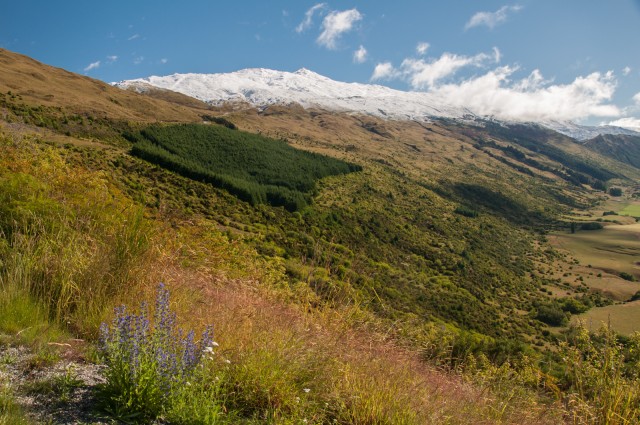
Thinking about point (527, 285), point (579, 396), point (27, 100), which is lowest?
point (527, 285)

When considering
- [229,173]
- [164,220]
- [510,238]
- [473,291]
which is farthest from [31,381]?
[510,238]

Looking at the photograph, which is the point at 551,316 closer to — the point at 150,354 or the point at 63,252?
the point at 63,252

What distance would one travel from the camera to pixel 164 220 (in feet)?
20.1

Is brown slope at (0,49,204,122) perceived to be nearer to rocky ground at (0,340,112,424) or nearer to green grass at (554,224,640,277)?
rocky ground at (0,340,112,424)

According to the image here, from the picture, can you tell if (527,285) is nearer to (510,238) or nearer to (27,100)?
(510,238)

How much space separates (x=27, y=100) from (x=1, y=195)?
10049 cm

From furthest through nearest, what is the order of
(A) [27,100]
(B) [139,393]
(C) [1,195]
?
(A) [27,100] → (C) [1,195] → (B) [139,393]

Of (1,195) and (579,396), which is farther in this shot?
(1,195)

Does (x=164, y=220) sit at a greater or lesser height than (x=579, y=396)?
greater

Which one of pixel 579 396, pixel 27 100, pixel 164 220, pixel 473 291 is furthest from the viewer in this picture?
pixel 473 291

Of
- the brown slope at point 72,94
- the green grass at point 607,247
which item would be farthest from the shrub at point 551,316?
the brown slope at point 72,94

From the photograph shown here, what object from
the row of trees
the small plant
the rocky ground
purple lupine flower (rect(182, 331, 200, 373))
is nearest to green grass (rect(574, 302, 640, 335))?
the small plant

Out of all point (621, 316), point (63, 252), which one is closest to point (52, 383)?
point (63, 252)

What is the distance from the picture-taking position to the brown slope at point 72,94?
89.9 metres
